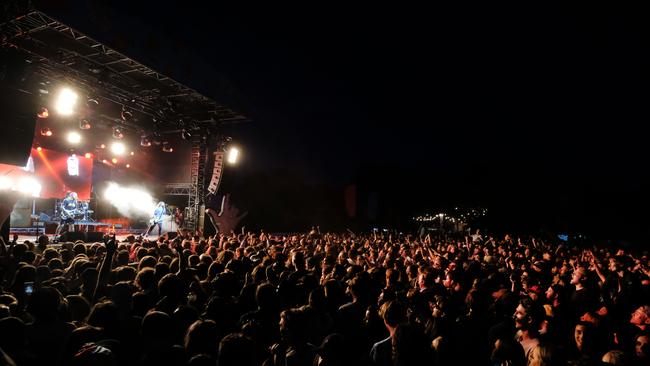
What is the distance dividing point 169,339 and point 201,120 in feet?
52.0

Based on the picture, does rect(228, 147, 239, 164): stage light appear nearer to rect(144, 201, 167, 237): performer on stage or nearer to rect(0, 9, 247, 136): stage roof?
rect(0, 9, 247, 136): stage roof

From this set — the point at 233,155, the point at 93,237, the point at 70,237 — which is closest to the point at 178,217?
the point at 233,155

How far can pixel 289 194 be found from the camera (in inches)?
1331

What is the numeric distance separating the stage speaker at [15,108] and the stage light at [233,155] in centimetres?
896

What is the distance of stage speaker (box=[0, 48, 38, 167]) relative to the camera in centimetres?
852

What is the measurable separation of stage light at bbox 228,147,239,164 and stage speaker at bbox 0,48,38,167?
29.4ft

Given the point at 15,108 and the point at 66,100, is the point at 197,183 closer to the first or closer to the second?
the point at 66,100

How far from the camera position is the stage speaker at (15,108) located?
852 cm

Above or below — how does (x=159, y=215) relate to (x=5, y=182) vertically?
below

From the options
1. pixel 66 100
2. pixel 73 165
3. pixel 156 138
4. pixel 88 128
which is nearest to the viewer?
pixel 66 100

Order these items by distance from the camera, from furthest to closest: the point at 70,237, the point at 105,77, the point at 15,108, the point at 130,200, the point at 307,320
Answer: the point at 130,200 → the point at 70,237 → the point at 105,77 → the point at 15,108 → the point at 307,320

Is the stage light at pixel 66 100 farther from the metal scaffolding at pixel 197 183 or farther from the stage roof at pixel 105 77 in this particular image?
the metal scaffolding at pixel 197 183

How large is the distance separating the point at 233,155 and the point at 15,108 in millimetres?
9569

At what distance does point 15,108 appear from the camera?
8.73 m
